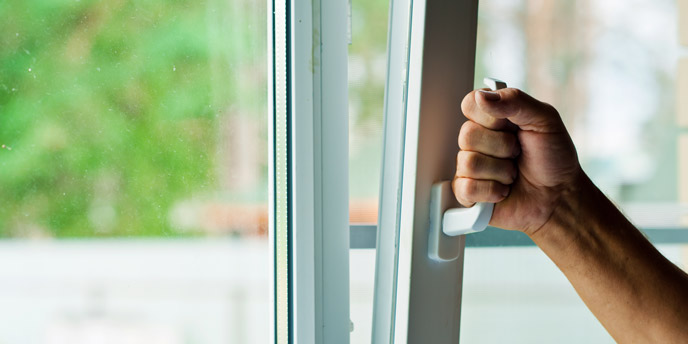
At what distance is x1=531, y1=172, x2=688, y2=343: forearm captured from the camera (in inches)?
33.7

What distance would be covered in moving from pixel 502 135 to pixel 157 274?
494 mm

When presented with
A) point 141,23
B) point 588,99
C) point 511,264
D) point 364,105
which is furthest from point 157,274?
point 588,99

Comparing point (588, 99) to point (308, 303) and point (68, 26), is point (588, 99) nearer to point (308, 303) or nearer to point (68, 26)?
point (308, 303)

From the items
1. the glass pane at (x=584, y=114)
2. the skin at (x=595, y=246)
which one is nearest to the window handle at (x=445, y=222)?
the skin at (x=595, y=246)

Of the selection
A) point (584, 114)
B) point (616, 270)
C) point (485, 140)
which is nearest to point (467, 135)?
point (485, 140)

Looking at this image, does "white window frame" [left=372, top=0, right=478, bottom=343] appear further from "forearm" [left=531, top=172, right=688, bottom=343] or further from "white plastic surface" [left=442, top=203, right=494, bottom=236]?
"forearm" [left=531, top=172, right=688, bottom=343]

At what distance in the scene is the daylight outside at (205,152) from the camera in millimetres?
538

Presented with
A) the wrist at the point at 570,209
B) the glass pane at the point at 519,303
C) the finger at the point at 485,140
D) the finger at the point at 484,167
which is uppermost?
→ the finger at the point at 485,140

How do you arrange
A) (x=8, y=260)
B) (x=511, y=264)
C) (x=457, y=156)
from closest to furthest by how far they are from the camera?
(x=8, y=260), (x=457, y=156), (x=511, y=264)

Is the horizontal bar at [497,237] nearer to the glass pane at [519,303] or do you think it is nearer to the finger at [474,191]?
the glass pane at [519,303]

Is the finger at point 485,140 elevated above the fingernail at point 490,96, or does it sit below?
below

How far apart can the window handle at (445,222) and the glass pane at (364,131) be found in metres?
0.15

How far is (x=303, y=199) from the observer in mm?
809

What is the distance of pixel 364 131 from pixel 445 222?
9.7 inches
